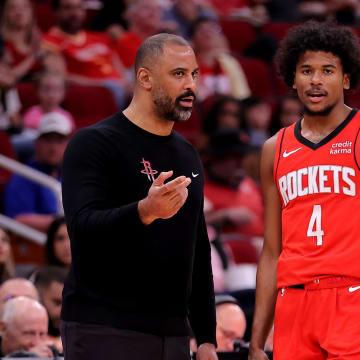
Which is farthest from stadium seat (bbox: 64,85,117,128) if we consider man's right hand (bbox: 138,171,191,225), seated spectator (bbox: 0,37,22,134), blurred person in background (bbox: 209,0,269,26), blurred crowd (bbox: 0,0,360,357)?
man's right hand (bbox: 138,171,191,225)

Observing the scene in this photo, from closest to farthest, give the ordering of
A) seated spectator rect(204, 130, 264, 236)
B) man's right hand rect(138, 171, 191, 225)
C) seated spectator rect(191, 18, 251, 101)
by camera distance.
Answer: man's right hand rect(138, 171, 191, 225), seated spectator rect(204, 130, 264, 236), seated spectator rect(191, 18, 251, 101)

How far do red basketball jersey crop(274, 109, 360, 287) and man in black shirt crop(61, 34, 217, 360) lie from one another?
366 mm

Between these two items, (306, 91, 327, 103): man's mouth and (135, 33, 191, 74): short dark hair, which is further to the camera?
(306, 91, 327, 103): man's mouth

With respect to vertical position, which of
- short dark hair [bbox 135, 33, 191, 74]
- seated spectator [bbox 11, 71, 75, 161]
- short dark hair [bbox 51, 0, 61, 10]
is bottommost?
short dark hair [bbox 135, 33, 191, 74]

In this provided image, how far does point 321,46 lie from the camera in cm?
349

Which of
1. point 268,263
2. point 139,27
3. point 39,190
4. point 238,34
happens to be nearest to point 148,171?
point 268,263

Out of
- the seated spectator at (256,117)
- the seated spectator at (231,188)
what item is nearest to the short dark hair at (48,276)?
the seated spectator at (231,188)

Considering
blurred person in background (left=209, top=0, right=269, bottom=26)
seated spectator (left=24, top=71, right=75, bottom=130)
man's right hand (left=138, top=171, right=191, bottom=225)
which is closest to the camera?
man's right hand (left=138, top=171, right=191, bottom=225)

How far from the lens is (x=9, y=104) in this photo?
25.7 feet

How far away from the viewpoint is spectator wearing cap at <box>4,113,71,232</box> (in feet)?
22.1

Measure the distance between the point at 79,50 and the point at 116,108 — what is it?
0.81m

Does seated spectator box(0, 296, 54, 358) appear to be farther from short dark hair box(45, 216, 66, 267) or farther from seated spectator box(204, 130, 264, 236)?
seated spectator box(204, 130, 264, 236)

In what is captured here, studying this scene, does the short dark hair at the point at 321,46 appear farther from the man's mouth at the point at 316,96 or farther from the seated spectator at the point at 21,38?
the seated spectator at the point at 21,38

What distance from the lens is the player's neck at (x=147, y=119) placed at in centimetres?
327
